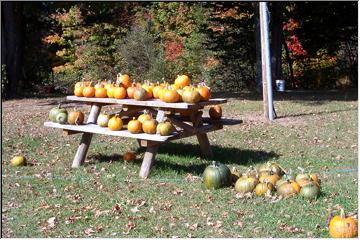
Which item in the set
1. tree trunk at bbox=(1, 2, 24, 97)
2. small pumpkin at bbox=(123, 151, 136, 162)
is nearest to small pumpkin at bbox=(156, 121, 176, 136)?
small pumpkin at bbox=(123, 151, 136, 162)

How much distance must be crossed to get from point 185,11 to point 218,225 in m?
20.5

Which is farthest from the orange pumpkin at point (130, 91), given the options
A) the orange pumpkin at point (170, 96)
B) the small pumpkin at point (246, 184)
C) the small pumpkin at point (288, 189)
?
the small pumpkin at point (288, 189)

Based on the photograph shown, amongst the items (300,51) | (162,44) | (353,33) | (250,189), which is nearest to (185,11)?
(162,44)

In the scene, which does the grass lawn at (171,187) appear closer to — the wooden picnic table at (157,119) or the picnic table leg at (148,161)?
the picnic table leg at (148,161)

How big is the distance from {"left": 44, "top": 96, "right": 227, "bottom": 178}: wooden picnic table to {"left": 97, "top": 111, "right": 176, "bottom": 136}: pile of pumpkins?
0.06m

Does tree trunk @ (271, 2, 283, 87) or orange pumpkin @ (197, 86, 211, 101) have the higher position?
tree trunk @ (271, 2, 283, 87)

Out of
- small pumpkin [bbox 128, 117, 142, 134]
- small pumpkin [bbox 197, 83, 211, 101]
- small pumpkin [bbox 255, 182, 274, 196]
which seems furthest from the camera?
small pumpkin [bbox 197, 83, 211, 101]

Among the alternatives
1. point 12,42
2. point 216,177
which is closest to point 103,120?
point 216,177

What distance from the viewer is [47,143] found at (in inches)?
353

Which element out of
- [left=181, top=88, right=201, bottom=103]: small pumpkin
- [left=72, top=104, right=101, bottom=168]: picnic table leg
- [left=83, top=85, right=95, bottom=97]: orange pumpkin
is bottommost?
[left=72, top=104, right=101, bottom=168]: picnic table leg

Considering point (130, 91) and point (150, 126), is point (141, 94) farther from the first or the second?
point (150, 126)

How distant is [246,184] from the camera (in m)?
5.46

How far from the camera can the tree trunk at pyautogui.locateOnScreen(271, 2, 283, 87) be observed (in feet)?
59.0

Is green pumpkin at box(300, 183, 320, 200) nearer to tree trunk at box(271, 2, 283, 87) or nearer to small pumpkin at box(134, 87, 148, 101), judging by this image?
small pumpkin at box(134, 87, 148, 101)
